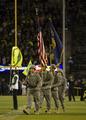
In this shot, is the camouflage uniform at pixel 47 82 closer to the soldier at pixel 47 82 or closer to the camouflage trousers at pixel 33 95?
the soldier at pixel 47 82

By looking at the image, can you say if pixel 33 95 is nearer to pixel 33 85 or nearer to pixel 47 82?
pixel 33 85

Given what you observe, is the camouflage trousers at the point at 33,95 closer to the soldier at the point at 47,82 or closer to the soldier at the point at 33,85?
the soldier at the point at 33,85

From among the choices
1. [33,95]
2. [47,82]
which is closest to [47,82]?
[47,82]

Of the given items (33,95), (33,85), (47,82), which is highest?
(33,85)

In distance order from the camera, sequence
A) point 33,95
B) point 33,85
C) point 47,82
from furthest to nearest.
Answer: point 47,82 < point 33,95 < point 33,85

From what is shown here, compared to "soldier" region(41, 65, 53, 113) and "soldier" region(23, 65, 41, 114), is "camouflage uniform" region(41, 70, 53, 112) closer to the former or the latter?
"soldier" region(41, 65, 53, 113)

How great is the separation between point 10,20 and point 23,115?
26.2 meters

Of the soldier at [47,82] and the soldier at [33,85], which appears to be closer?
the soldier at [33,85]

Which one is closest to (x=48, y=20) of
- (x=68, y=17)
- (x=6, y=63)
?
(x=68, y=17)

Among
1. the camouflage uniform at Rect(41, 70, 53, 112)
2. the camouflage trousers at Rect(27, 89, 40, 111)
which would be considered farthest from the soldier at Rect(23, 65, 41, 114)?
the camouflage uniform at Rect(41, 70, 53, 112)

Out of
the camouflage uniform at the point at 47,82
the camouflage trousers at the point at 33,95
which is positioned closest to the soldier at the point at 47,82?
the camouflage uniform at the point at 47,82

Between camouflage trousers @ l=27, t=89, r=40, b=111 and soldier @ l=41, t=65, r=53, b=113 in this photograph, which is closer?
camouflage trousers @ l=27, t=89, r=40, b=111

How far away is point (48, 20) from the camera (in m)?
45.6

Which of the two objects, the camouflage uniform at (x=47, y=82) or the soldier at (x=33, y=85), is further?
the camouflage uniform at (x=47, y=82)
